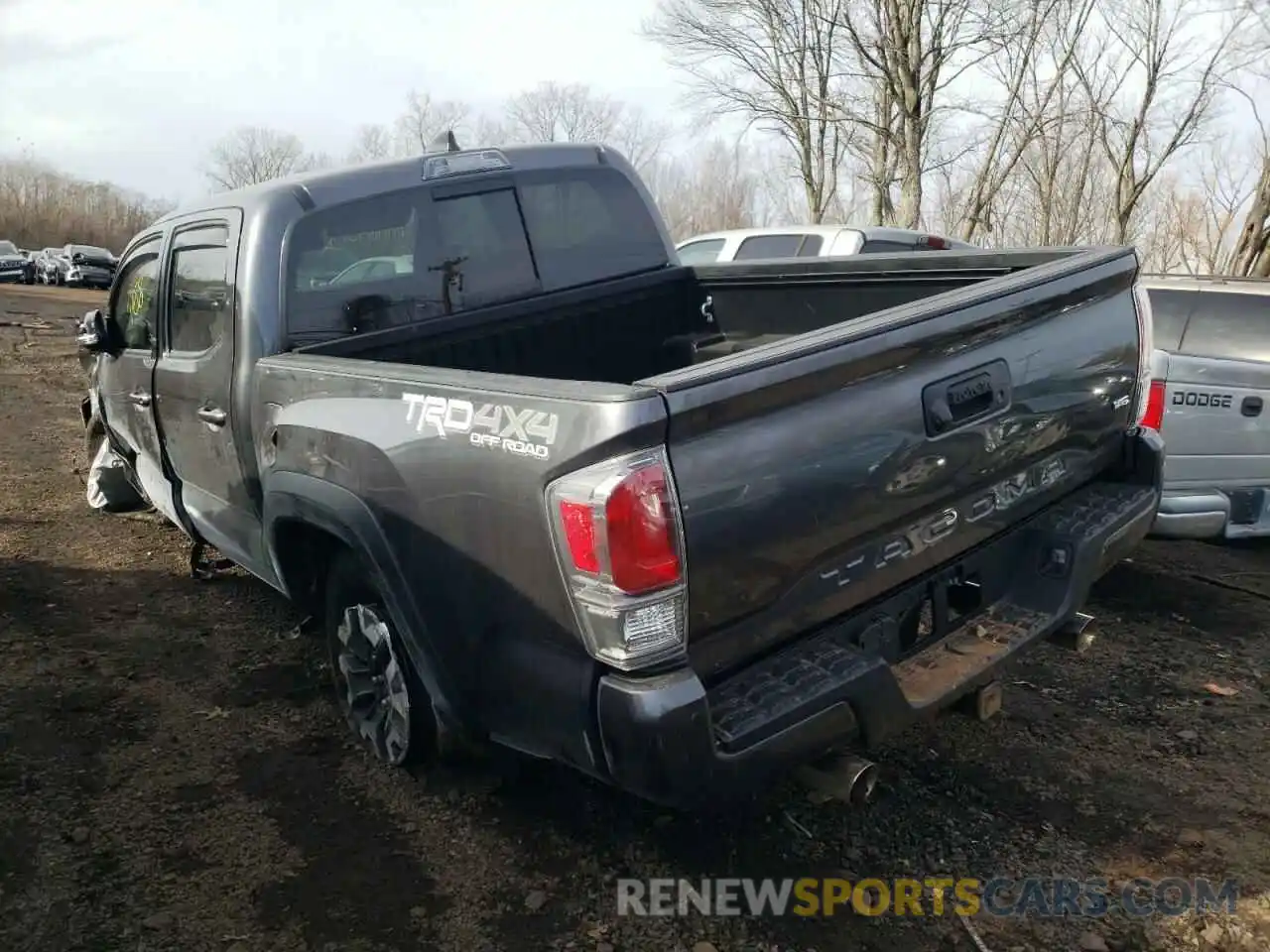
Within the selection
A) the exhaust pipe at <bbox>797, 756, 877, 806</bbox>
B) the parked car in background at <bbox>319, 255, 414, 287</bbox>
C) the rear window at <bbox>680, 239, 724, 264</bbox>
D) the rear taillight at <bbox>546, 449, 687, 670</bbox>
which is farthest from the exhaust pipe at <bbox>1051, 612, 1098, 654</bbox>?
the rear window at <bbox>680, 239, 724, 264</bbox>

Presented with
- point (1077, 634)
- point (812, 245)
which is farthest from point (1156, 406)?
point (812, 245)

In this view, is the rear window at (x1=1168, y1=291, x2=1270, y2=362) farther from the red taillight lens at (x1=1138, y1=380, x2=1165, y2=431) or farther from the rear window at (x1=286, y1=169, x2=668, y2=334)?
the rear window at (x1=286, y1=169, x2=668, y2=334)

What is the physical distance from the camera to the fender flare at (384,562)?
2.88 meters

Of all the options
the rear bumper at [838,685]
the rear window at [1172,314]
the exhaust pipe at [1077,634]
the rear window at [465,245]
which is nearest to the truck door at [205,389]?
the rear window at [465,245]

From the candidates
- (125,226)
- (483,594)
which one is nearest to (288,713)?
(483,594)

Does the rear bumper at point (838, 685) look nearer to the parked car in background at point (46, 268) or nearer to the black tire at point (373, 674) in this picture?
the black tire at point (373, 674)

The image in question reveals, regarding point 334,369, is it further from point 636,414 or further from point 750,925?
point 750,925

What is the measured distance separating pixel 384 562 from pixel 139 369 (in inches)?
106

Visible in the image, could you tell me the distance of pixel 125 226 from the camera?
80062 mm

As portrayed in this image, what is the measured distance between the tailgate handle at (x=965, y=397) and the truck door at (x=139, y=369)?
3.60 meters

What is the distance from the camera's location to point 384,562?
2.96 metres

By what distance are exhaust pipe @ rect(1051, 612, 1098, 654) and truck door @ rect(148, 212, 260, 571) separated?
2.84 meters

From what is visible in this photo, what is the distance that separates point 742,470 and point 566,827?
4.86 ft

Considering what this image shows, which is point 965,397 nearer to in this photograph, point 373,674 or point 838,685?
point 838,685
